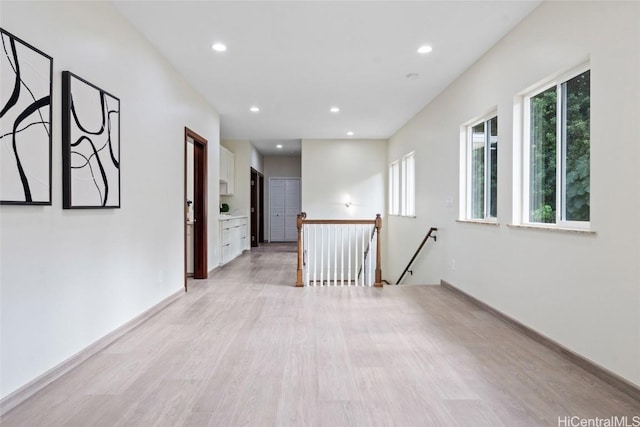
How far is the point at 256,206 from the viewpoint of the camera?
1090 cm

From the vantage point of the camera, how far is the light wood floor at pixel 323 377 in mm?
1950

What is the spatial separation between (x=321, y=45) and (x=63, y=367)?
3.30 m

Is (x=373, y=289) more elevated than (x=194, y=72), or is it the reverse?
(x=194, y=72)

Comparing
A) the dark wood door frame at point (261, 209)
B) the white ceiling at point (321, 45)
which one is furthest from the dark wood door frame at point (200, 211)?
the dark wood door frame at point (261, 209)

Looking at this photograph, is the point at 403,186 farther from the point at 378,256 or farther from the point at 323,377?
the point at 323,377

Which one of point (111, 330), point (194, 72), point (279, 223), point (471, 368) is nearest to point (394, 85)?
point (194, 72)

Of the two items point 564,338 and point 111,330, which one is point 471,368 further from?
point 111,330

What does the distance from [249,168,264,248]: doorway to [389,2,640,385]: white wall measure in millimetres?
6809

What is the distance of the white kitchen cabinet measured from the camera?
6949 mm

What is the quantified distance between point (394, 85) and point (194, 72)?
8.03ft

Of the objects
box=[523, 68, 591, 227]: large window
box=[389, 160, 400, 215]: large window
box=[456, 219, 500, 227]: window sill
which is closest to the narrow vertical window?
box=[389, 160, 400, 215]: large window

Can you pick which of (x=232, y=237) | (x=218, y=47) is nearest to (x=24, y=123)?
(x=218, y=47)

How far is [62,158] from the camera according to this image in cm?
243

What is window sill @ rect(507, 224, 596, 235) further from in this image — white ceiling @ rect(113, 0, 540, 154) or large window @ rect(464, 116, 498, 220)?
white ceiling @ rect(113, 0, 540, 154)
